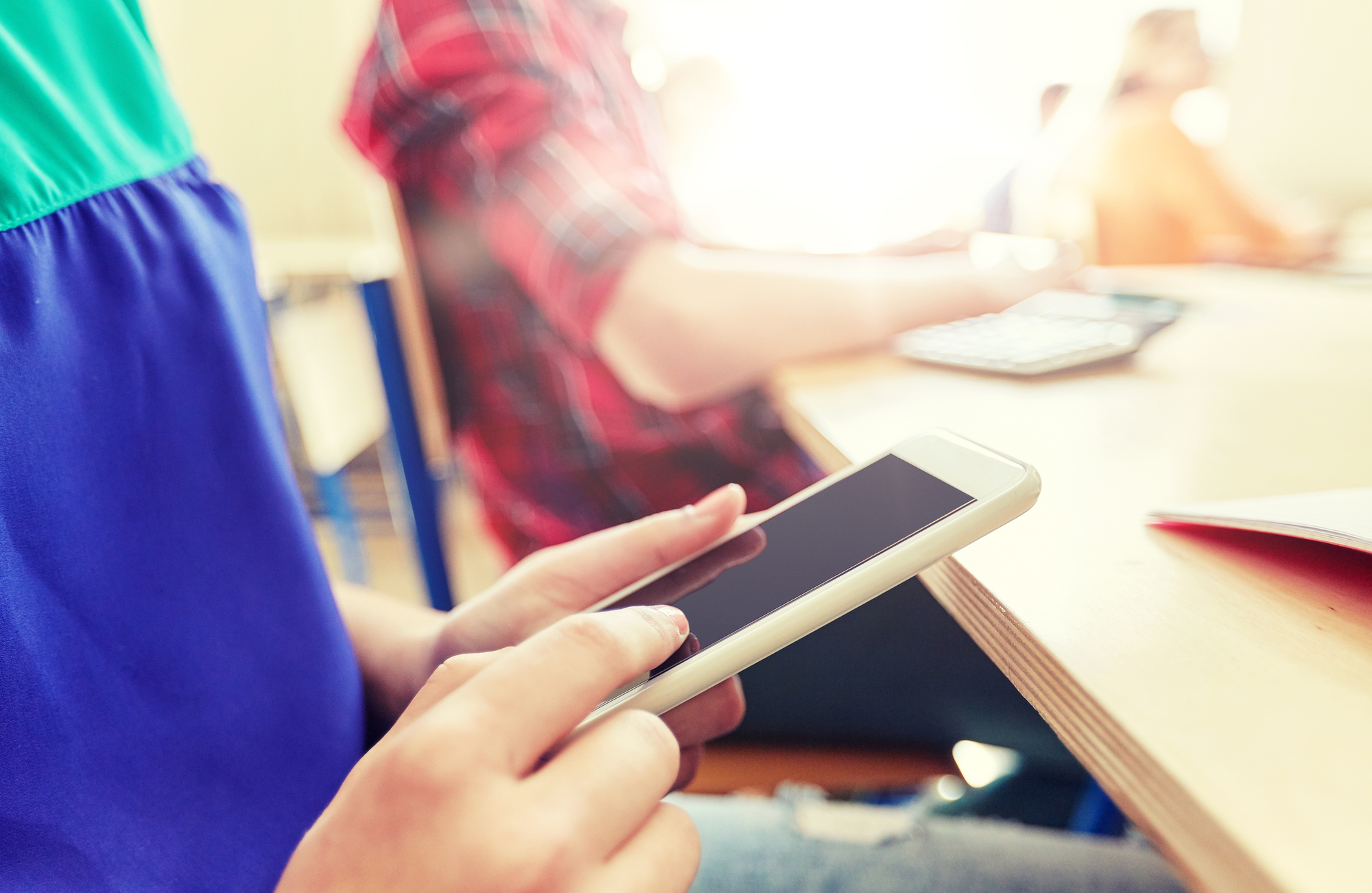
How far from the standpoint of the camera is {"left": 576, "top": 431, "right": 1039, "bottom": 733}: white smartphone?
235 mm

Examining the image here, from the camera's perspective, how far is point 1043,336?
0.56 m

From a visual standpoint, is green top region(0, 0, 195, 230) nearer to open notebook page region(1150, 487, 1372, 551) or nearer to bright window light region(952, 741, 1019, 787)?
open notebook page region(1150, 487, 1372, 551)

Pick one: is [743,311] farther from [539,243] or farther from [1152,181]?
[1152,181]

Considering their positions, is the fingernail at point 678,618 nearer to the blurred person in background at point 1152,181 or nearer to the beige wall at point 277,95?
the blurred person in background at point 1152,181

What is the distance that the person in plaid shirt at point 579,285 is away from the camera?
602 millimetres

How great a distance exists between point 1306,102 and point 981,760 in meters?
1.28

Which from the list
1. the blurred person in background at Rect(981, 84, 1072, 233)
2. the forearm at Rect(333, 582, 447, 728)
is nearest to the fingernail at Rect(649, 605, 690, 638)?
the forearm at Rect(333, 582, 447, 728)

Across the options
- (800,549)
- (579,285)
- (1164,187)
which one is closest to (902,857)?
(800,549)

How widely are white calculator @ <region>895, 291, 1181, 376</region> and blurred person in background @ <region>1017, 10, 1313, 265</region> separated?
0.51m

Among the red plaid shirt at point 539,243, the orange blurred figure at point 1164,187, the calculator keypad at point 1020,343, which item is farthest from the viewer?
the orange blurred figure at point 1164,187

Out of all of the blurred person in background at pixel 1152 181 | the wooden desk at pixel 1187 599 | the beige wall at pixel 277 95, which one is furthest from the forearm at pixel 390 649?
the beige wall at pixel 277 95

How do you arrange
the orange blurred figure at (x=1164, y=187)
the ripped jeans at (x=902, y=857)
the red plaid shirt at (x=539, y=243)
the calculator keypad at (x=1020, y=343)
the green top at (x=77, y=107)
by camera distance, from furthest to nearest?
the orange blurred figure at (x=1164, y=187)
the red plaid shirt at (x=539, y=243)
the calculator keypad at (x=1020, y=343)
the ripped jeans at (x=902, y=857)
the green top at (x=77, y=107)

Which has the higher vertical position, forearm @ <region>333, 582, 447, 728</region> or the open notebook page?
the open notebook page

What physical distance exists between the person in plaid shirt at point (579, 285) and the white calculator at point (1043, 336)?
0.03 meters
